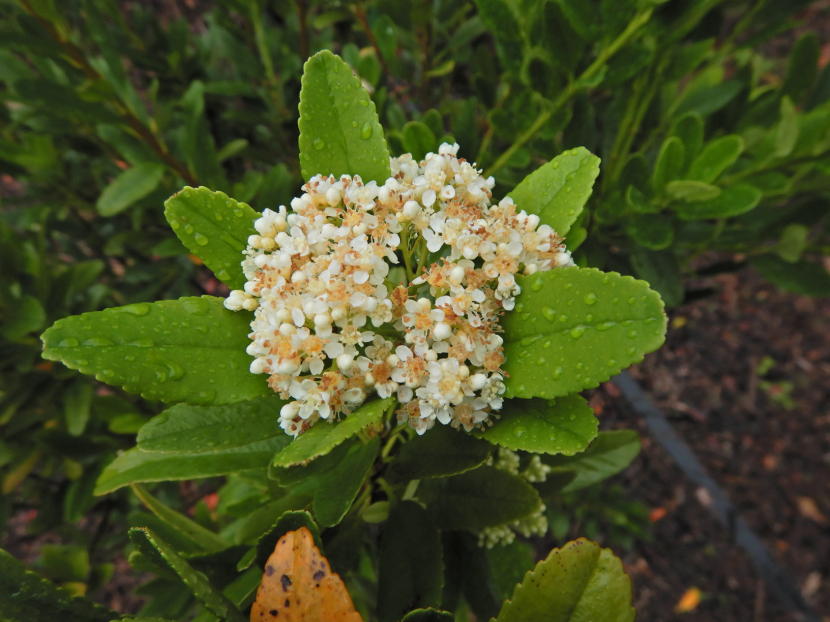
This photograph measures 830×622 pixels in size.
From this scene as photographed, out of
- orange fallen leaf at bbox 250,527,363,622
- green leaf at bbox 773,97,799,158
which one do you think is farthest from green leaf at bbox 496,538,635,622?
green leaf at bbox 773,97,799,158

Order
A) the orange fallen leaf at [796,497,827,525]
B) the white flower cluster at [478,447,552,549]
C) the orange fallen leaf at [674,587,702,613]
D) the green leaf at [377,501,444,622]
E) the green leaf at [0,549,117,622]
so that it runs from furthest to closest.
A: the orange fallen leaf at [796,497,827,525] < the orange fallen leaf at [674,587,702,613] < the white flower cluster at [478,447,552,549] < the green leaf at [377,501,444,622] < the green leaf at [0,549,117,622]

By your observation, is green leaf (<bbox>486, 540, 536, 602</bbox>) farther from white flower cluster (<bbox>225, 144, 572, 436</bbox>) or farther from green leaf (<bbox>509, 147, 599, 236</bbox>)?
green leaf (<bbox>509, 147, 599, 236</bbox>)

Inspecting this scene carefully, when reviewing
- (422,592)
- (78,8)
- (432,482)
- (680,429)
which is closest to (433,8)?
(78,8)

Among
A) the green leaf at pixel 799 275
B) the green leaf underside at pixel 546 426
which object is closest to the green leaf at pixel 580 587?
the green leaf underside at pixel 546 426

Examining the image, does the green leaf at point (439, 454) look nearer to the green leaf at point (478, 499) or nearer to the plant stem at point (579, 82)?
the green leaf at point (478, 499)

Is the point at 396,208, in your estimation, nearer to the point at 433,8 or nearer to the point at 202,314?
the point at 202,314

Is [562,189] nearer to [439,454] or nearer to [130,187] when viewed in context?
[439,454]

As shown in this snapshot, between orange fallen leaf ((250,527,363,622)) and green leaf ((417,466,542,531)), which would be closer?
orange fallen leaf ((250,527,363,622))
